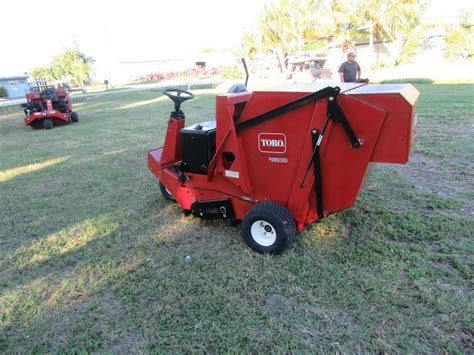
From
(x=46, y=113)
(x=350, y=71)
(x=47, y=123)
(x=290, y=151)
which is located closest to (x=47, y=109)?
(x=46, y=113)

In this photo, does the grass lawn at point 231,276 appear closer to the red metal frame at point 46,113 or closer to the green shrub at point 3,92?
the red metal frame at point 46,113

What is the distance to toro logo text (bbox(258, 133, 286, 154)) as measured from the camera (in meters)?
2.91

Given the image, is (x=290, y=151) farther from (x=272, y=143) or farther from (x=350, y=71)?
(x=350, y=71)

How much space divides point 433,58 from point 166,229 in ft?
102

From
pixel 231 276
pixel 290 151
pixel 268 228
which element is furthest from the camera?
pixel 268 228

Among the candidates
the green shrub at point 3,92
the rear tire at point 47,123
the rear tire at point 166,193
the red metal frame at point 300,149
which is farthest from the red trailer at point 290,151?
the green shrub at point 3,92

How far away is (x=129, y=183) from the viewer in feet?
16.8

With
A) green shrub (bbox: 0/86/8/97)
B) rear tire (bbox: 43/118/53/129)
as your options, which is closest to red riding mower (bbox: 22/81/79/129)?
rear tire (bbox: 43/118/53/129)

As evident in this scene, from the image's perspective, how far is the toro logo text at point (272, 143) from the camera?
2914 millimetres

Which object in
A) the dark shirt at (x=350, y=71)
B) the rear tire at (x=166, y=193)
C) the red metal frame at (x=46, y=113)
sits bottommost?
the rear tire at (x=166, y=193)

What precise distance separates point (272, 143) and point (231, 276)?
43.6 inches

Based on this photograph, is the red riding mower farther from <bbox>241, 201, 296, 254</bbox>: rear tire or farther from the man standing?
<bbox>241, 201, 296, 254</bbox>: rear tire

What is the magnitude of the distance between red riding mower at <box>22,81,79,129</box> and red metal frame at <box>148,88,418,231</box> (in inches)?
352

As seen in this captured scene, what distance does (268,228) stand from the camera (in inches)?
121
